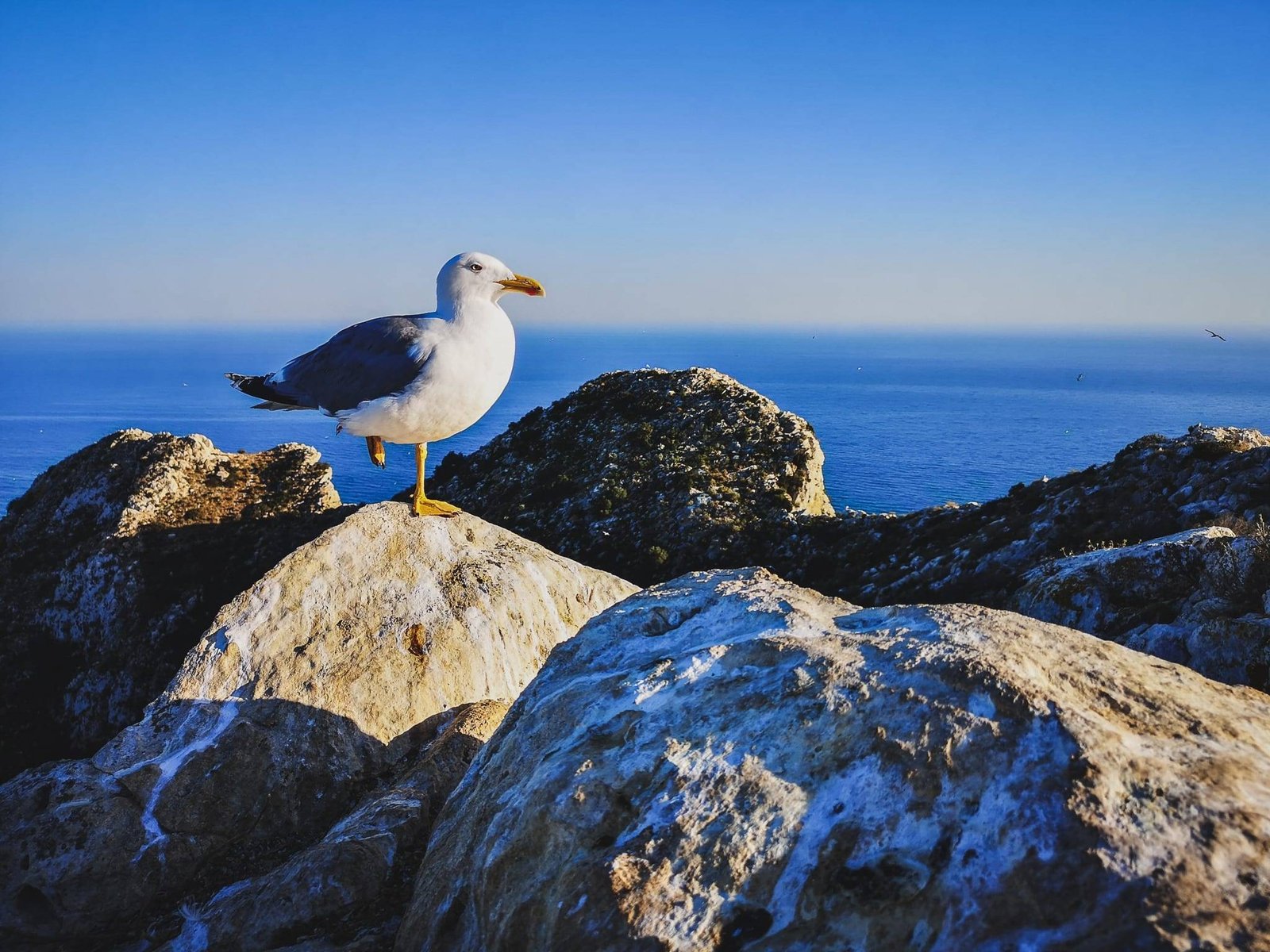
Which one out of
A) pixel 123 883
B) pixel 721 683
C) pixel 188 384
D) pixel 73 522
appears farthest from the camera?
pixel 188 384

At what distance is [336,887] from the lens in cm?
736

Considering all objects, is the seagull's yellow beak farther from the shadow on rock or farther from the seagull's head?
the shadow on rock

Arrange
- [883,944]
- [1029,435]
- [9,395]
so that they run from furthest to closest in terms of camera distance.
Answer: [9,395] → [1029,435] → [883,944]

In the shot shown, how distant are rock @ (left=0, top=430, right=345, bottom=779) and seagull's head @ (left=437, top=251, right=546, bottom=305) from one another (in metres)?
11.4

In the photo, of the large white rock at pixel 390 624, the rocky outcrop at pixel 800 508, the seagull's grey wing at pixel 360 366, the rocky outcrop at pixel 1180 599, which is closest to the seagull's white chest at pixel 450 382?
the seagull's grey wing at pixel 360 366

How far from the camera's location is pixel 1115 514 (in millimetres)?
22406

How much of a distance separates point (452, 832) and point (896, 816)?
12.1 ft

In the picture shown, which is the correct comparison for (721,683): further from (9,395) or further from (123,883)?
(9,395)

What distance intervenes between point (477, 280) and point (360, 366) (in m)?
1.84

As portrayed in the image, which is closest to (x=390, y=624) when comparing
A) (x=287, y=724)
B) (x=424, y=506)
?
(x=287, y=724)

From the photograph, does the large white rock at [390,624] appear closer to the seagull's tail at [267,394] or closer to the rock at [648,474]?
the seagull's tail at [267,394]

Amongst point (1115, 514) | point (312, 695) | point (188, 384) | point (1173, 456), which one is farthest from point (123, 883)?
point (188, 384)

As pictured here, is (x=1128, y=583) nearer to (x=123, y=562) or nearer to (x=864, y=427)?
(x=123, y=562)

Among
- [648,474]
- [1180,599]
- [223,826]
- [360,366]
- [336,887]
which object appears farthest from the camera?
[648,474]
